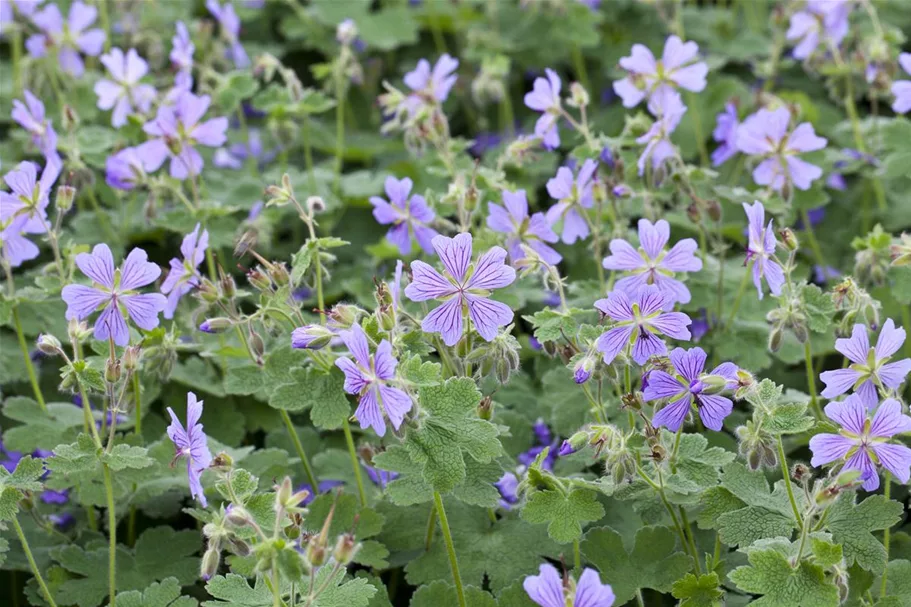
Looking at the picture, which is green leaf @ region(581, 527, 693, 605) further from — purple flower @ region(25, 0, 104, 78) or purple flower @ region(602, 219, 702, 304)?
purple flower @ region(25, 0, 104, 78)

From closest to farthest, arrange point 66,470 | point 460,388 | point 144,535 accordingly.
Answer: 1. point 460,388
2. point 66,470
3. point 144,535

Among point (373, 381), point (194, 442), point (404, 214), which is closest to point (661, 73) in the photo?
point (404, 214)

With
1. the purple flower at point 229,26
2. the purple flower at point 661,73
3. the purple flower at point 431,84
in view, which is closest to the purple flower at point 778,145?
the purple flower at point 661,73

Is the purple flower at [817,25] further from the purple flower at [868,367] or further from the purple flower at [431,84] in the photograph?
the purple flower at [868,367]

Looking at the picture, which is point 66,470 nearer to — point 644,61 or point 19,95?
point 644,61

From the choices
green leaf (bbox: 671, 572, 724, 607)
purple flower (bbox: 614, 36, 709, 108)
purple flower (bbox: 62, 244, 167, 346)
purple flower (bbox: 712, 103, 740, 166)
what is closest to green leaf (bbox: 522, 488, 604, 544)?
green leaf (bbox: 671, 572, 724, 607)

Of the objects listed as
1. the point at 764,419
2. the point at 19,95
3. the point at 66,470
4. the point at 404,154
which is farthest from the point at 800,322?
the point at 19,95

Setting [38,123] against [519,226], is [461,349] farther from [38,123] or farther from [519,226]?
[38,123]
